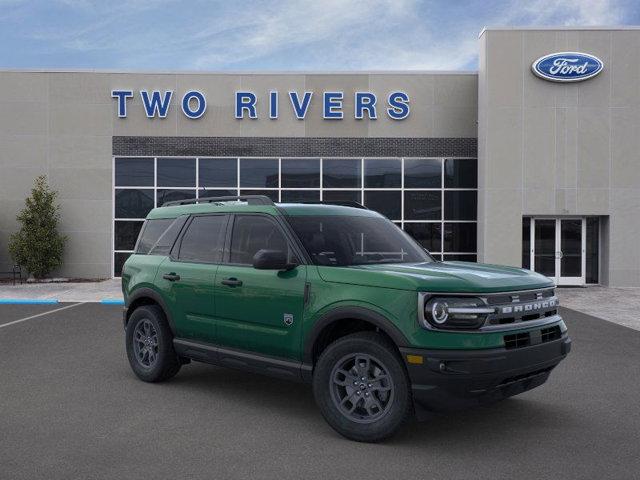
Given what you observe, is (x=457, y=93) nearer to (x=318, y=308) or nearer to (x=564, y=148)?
(x=564, y=148)

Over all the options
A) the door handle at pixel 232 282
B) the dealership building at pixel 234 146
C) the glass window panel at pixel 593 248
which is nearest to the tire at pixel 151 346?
the door handle at pixel 232 282

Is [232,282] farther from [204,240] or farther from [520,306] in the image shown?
[520,306]

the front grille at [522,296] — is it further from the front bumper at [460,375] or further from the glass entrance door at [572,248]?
the glass entrance door at [572,248]

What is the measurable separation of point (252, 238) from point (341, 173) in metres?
15.5

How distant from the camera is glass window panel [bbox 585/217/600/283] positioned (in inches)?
792

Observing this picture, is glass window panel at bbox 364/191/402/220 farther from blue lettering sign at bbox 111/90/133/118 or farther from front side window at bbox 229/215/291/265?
front side window at bbox 229/215/291/265

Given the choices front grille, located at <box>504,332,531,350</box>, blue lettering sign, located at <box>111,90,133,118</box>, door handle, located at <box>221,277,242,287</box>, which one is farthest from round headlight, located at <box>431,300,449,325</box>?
blue lettering sign, located at <box>111,90,133,118</box>

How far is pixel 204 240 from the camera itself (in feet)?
21.1

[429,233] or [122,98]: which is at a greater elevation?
[122,98]

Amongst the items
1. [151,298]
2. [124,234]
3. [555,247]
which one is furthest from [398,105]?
[151,298]

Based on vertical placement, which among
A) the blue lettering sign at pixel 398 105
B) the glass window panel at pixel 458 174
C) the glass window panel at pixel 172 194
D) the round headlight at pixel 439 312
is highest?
the blue lettering sign at pixel 398 105

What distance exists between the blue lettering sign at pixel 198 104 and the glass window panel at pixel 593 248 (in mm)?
13095

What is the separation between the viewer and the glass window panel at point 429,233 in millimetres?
21250

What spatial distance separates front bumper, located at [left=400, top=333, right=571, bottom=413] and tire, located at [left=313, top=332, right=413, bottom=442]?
0.13 m
